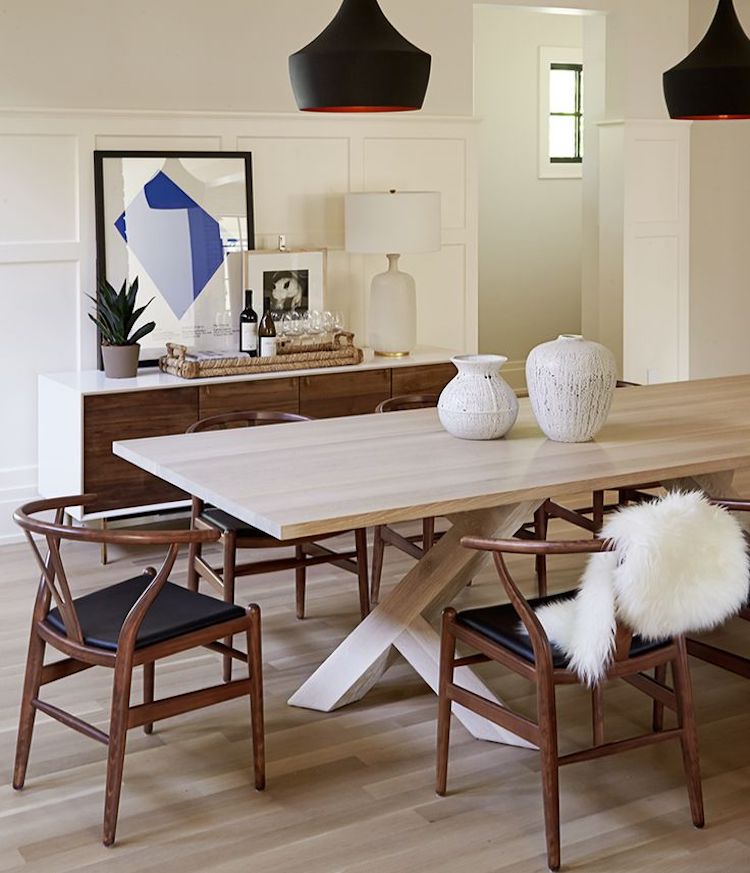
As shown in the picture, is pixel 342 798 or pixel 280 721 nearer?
pixel 342 798

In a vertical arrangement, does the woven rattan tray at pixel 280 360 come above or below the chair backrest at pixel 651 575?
above

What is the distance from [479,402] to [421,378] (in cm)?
210

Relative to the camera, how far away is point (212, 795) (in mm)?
2990

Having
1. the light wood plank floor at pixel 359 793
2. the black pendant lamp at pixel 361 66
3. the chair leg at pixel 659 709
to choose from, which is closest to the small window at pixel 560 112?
the light wood plank floor at pixel 359 793

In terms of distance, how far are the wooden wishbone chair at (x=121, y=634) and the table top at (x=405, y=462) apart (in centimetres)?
24

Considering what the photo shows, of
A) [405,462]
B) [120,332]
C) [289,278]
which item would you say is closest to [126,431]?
[120,332]

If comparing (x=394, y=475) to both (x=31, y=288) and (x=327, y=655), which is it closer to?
(x=327, y=655)

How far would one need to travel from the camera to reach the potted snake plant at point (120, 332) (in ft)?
16.6

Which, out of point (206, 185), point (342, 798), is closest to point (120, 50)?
point (206, 185)

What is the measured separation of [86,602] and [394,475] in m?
0.80

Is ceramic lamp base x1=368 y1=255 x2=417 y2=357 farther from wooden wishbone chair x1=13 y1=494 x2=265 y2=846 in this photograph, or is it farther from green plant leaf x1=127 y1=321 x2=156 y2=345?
wooden wishbone chair x1=13 y1=494 x2=265 y2=846

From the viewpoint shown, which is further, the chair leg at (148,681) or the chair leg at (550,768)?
the chair leg at (148,681)

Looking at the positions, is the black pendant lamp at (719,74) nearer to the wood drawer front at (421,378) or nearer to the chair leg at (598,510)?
the chair leg at (598,510)

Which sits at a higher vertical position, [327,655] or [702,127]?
[702,127]
